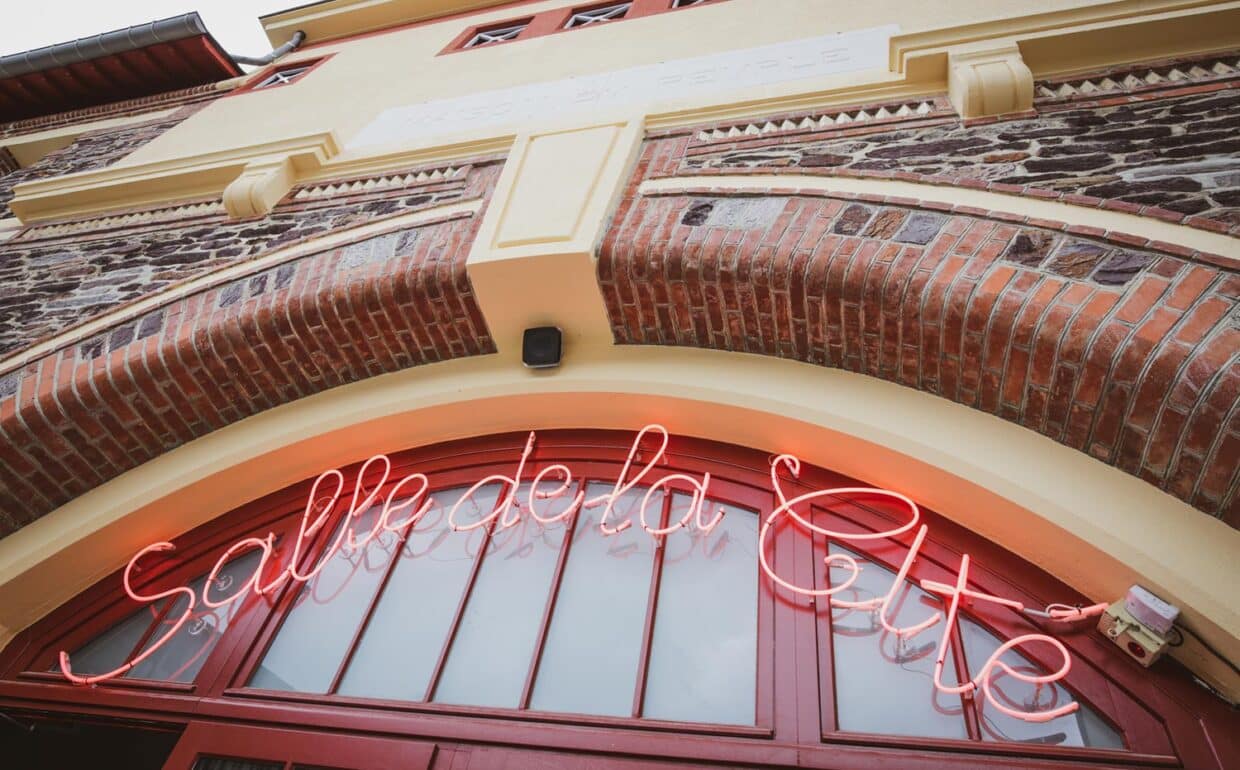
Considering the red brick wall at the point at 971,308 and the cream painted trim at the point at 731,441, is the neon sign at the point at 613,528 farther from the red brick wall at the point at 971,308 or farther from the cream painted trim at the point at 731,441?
the red brick wall at the point at 971,308

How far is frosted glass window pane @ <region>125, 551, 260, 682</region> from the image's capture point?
2955 mm

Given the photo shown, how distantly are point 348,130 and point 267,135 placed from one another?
1012 mm

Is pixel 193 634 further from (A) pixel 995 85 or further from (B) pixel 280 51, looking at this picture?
(B) pixel 280 51

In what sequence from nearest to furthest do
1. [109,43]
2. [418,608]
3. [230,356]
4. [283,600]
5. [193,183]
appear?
[418,608] < [283,600] < [230,356] < [193,183] < [109,43]

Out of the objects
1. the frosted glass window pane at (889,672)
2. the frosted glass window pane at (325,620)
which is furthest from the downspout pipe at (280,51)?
the frosted glass window pane at (889,672)

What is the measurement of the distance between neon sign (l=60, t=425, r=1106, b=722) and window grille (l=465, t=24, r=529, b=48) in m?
5.67

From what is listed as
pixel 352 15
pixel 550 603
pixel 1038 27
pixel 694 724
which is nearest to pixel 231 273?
pixel 550 603

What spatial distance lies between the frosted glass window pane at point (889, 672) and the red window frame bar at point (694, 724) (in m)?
0.05

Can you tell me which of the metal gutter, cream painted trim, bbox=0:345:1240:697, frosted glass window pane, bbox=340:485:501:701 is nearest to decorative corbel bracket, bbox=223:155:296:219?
cream painted trim, bbox=0:345:1240:697

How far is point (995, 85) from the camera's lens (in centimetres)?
332

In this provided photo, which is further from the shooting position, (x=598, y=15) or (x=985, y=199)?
(x=598, y=15)

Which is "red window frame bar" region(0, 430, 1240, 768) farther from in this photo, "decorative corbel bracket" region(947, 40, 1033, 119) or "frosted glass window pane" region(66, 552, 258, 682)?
"decorative corbel bracket" region(947, 40, 1033, 119)

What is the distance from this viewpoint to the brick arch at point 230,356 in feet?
11.0

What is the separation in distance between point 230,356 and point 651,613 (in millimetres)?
2490
